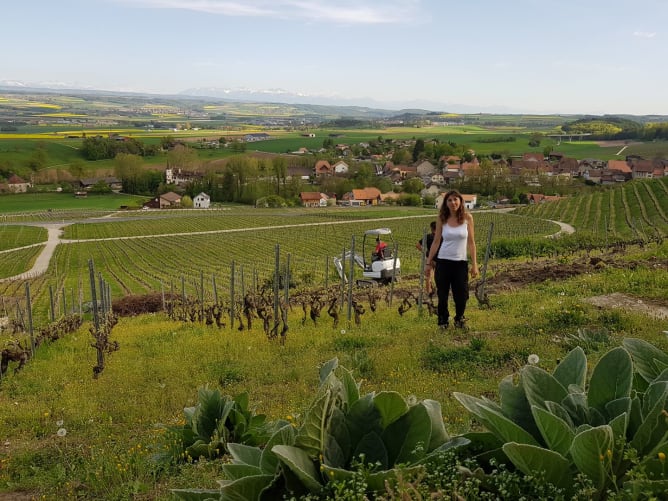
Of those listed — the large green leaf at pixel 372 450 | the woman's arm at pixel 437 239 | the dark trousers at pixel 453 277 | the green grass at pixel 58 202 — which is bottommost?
the green grass at pixel 58 202

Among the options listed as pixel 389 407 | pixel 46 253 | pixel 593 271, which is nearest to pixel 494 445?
pixel 389 407

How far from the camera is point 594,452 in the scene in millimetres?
1698

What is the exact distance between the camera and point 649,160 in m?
117

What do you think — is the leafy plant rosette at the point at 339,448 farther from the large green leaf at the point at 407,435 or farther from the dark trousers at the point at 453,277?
the dark trousers at the point at 453,277

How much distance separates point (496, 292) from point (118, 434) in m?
9.32

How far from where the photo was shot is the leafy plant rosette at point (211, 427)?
401 cm

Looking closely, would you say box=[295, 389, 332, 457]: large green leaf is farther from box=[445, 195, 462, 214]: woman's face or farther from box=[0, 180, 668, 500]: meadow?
box=[445, 195, 462, 214]: woman's face

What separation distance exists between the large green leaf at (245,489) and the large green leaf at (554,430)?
97 cm

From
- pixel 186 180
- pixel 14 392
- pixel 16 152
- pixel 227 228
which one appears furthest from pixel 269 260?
pixel 16 152

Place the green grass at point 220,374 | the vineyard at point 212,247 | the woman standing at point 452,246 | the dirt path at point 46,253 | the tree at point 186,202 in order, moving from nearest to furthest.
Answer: the green grass at point 220,374 → the woman standing at point 452,246 → the vineyard at point 212,247 → the dirt path at point 46,253 → the tree at point 186,202

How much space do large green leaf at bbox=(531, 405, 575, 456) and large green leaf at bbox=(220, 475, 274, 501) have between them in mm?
975

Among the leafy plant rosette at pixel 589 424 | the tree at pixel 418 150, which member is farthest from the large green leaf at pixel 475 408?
the tree at pixel 418 150

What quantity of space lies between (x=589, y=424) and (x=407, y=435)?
0.67m

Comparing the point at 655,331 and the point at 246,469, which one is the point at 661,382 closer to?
the point at 246,469
